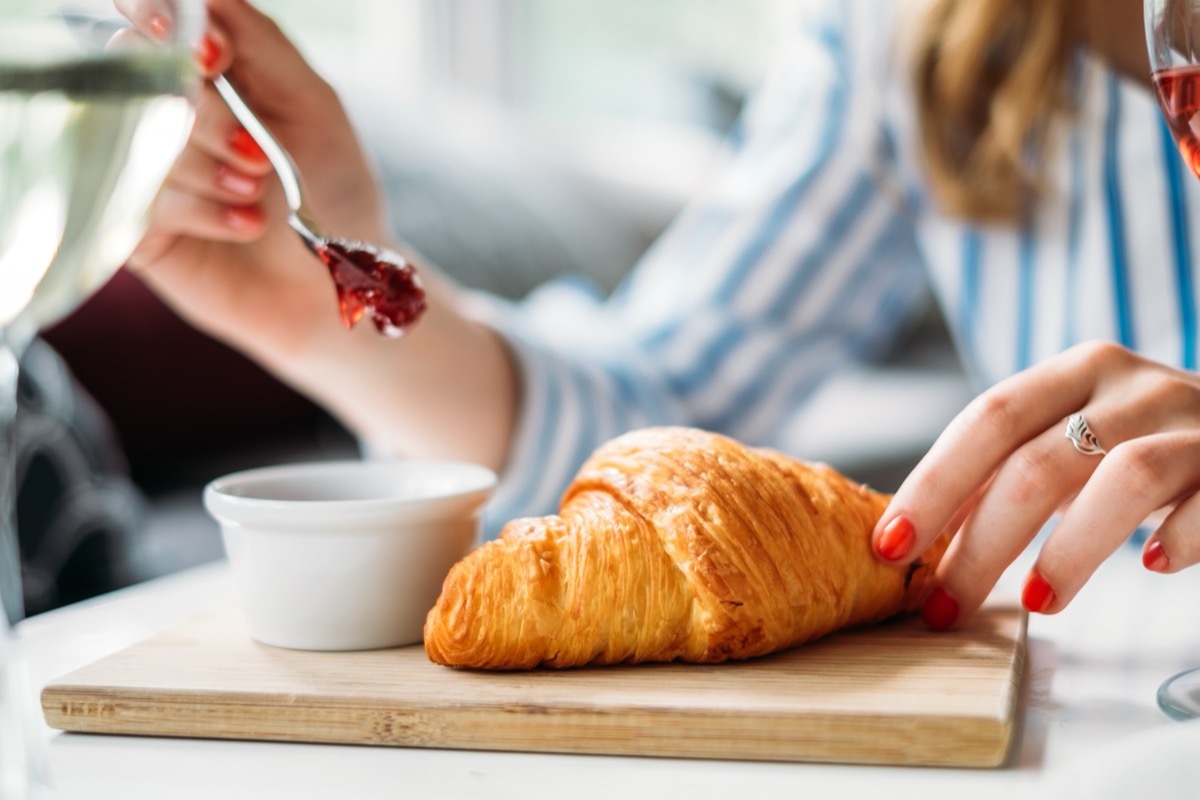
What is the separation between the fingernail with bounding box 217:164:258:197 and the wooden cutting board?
1.01 feet

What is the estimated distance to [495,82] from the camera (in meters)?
3.15

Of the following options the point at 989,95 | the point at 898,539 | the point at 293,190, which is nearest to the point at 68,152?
the point at 293,190

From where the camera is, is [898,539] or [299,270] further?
[299,270]

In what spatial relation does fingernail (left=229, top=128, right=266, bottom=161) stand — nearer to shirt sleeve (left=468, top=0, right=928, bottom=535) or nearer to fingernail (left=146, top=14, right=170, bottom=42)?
fingernail (left=146, top=14, right=170, bottom=42)

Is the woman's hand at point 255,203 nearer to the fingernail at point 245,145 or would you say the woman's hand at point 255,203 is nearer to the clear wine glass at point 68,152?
the fingernail at point 245,145

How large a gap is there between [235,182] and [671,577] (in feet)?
1.28

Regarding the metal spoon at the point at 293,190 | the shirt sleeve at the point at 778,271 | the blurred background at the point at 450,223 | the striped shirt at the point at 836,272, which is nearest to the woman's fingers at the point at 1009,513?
the metal spoon at the point at 293,190

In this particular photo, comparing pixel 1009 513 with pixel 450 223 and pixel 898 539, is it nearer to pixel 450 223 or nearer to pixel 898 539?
pixel 898 539

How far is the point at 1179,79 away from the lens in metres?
0.52

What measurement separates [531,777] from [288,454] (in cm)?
142

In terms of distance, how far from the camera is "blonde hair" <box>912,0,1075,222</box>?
1137 mm

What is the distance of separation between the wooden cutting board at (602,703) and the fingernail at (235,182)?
1.01 feet

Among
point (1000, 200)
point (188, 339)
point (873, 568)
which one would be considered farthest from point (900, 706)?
point (188, 339)

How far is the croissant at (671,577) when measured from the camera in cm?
51
